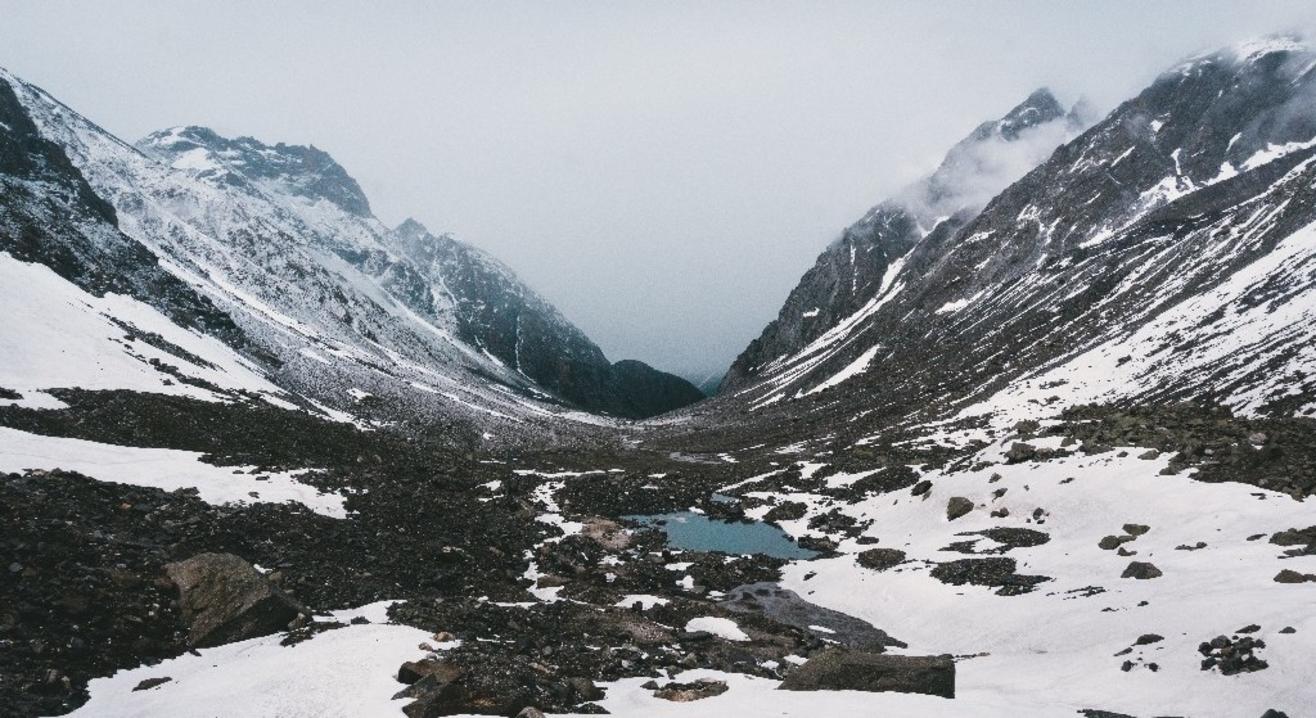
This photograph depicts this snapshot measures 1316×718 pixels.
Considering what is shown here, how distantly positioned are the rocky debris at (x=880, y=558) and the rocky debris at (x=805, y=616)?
463 centimetres

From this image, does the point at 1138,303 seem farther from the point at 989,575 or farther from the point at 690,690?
the point at 690,690

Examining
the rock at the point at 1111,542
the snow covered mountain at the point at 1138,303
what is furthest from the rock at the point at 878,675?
the snow covered mountain at the point at 1138,303

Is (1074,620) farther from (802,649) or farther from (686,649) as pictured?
(686,649)

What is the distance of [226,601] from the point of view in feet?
71.2

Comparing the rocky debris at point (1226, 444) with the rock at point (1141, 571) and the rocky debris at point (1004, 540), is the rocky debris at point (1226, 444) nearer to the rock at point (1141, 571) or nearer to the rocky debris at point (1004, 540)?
the rocky debris at point (1004, 540)

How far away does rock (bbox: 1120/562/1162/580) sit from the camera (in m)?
26.6

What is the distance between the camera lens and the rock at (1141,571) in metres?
26.6

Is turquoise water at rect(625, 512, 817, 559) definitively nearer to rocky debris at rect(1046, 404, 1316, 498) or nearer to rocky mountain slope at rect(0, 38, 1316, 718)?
rocky mountain slope at rect(0, 38, 1316, 718)

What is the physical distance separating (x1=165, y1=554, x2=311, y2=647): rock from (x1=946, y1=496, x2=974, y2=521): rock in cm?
3631

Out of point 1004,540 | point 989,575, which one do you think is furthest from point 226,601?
point 1004,540

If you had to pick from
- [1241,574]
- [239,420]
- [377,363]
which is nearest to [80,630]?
[1241,574]

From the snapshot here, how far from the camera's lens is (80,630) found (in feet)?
63.6

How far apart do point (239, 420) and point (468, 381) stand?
463ft

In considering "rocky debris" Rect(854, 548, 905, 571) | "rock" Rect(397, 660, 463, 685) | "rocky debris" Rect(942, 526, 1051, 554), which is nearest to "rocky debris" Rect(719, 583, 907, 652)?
"rocky debris" Rect(854, 548, 905, 571)
